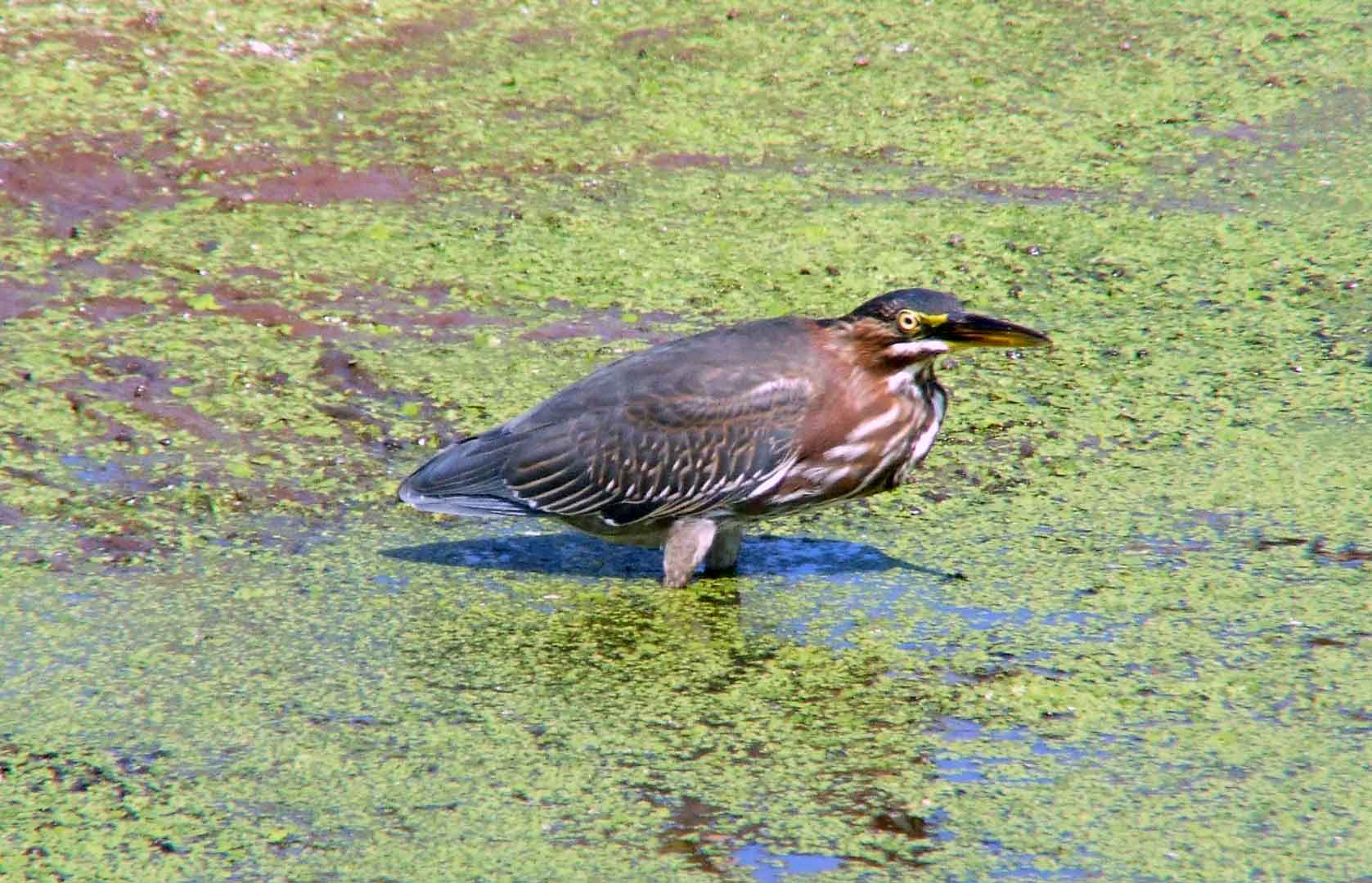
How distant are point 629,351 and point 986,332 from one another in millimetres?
1756

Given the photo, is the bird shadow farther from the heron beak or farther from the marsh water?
the heron beak

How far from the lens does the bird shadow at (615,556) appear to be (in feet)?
16.1

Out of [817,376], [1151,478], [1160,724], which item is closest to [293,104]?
[817,376]

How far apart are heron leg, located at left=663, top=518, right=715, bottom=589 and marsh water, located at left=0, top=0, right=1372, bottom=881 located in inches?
4.7

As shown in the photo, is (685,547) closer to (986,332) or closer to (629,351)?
(986,332)

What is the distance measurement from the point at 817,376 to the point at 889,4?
4.44 metres

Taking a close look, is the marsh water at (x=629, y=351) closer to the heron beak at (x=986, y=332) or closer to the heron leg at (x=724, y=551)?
the heron leg at (x=724, y=551)

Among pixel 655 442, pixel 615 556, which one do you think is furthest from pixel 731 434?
pixel 615 556

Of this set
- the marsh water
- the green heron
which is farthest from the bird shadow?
the green heron

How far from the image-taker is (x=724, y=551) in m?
4.93

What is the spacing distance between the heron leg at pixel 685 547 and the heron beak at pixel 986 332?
85cm

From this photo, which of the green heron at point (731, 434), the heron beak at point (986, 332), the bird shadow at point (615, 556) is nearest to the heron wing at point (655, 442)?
the green heron at point (731, 434)

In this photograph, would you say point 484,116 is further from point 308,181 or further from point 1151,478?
point 1151,478

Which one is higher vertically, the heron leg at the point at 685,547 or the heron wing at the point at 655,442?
the heron wing at the point at 655,442
